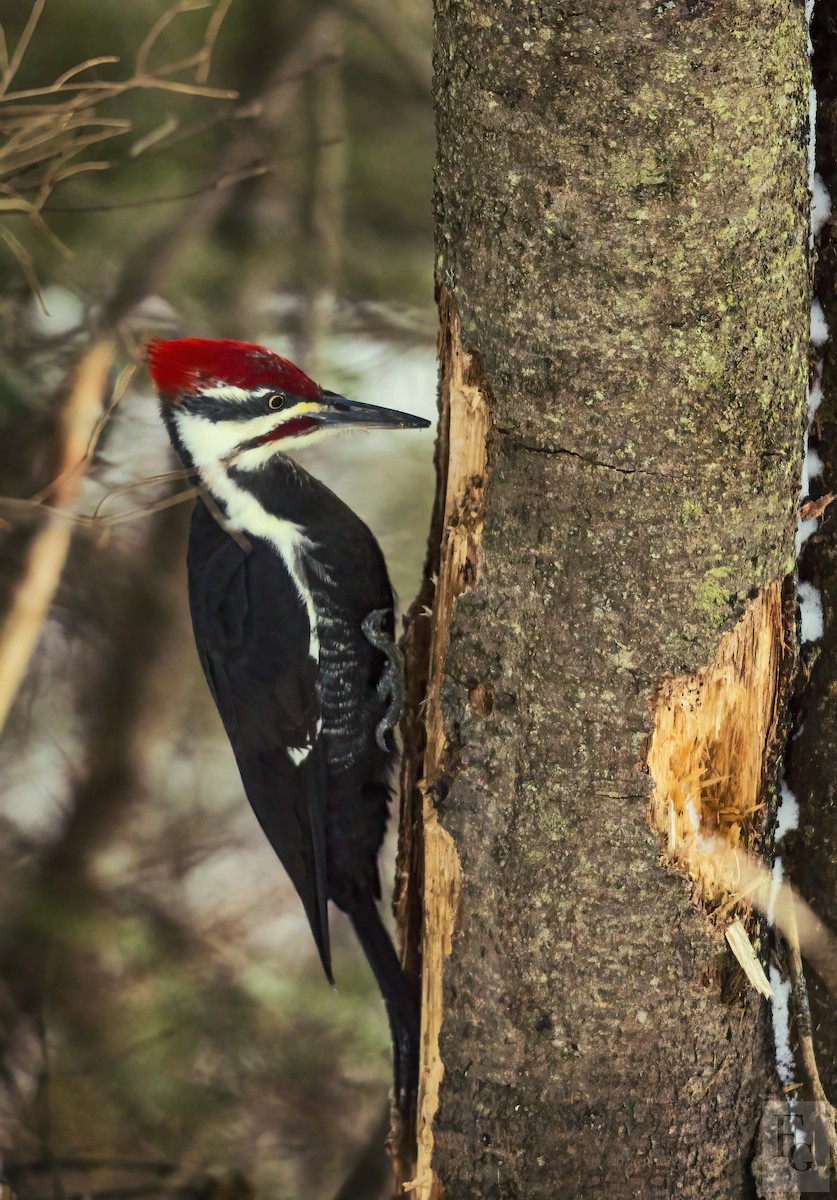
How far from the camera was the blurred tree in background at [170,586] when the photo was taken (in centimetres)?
290

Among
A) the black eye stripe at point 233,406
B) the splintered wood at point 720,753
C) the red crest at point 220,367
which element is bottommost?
the splintered wood at point 720,753

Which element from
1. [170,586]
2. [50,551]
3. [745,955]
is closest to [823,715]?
[745,955]

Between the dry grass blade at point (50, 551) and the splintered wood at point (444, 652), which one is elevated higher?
the dry grass blade at point (50, 551)

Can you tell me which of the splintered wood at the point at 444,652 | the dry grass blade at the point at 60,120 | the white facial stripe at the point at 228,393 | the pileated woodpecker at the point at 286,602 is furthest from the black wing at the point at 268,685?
the dry grass blade at the point at 60,120

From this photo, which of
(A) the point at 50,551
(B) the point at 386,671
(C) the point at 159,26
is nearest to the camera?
(C) the point at 159,26

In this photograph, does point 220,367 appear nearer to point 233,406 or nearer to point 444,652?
point 233,406

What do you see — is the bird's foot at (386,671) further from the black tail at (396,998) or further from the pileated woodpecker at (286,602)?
the black tail at (396,998)

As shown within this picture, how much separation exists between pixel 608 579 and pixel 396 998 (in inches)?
39.8

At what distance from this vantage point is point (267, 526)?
217 centimetres

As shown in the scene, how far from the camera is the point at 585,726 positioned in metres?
1.47

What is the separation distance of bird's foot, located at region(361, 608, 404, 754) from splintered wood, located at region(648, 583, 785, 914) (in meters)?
0.78

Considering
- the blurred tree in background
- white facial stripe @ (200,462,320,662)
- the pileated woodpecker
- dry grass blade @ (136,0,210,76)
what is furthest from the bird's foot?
dry grass blade @ (136,0,210,76)

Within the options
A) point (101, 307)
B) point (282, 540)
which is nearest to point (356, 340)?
point (101, 307)

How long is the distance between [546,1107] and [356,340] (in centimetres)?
224
